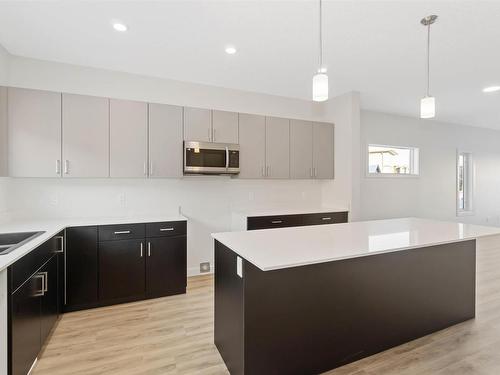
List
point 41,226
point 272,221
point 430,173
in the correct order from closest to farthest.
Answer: point 41,226 < point 272,221 < point 430,173

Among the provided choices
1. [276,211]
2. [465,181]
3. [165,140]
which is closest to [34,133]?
[165,140]

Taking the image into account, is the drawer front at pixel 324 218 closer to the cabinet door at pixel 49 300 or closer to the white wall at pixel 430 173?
the white wall at pixel 430 173

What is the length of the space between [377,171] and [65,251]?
519 cm

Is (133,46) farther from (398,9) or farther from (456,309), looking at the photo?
(456,309)

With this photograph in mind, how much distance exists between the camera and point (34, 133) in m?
2.72

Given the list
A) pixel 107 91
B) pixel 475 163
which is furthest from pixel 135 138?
pixel 475 163

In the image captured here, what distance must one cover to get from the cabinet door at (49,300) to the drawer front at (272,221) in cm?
210

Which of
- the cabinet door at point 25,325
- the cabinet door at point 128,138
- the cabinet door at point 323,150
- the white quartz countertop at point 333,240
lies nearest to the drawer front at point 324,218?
the cabinet door at point 323,150

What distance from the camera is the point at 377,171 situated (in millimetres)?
5203

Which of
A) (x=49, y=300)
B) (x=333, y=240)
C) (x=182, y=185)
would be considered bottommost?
(x=49, y=300)

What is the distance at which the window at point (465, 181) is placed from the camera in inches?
264

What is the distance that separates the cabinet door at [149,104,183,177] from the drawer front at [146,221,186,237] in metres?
0.62

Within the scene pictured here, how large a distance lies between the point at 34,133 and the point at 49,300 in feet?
5.55

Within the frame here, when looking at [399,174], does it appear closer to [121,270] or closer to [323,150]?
[323,150]
